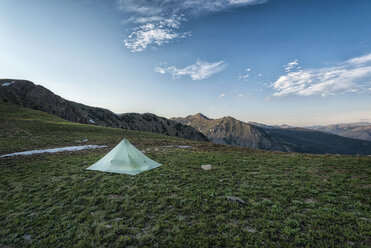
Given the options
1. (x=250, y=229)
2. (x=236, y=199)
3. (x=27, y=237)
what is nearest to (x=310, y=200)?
(x=236, y=199)

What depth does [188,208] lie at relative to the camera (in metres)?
8.80

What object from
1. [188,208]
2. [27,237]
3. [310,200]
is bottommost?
[27,237]

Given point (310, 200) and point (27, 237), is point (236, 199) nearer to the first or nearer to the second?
point (310, 200)

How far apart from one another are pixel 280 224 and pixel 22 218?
43.4 ft

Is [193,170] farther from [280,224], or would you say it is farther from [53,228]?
[53,228]

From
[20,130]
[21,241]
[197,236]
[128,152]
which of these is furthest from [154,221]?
[20,130]

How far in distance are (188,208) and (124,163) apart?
373 inches

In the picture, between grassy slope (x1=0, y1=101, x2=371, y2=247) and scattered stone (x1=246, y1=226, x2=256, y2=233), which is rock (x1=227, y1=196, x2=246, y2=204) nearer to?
grassy slope (x1=0, y1=101, x2=371, y2=247)

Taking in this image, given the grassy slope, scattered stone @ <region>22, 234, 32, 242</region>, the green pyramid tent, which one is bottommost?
scattered stone @ <region>22, 234, 32, 242</region>

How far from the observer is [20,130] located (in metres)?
37.6

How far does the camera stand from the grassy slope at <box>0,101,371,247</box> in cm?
660

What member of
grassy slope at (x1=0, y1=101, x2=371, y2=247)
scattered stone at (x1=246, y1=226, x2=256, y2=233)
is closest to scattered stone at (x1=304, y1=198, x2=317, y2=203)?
grassy slope at (x1=0, y1=101, x2=371, y2=247)

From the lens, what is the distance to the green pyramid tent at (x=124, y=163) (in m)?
15.4

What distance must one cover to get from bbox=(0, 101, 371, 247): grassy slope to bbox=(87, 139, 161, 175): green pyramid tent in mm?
923
